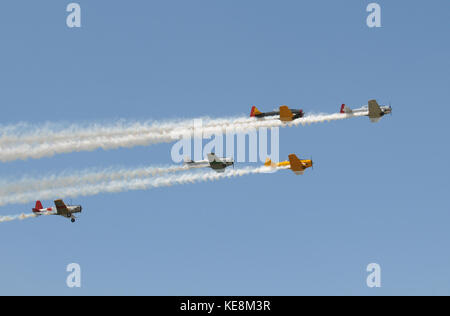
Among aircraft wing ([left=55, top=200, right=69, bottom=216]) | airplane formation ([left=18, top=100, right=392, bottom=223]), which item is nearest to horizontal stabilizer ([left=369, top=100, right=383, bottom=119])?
airplane formation ([left=18, top=100, right=392, bottom=223])

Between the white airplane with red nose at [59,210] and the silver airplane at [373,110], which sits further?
the silver airplane at [373,110]

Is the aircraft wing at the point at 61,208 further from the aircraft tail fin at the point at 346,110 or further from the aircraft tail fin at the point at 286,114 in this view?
the aircraft tail fin at the point at 346,110

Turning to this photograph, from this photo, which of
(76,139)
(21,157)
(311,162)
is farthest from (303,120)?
(21,157)

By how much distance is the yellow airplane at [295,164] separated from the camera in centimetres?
8031

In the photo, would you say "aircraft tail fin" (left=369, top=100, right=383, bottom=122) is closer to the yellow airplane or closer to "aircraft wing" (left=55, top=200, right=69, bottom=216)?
the yellow airplane

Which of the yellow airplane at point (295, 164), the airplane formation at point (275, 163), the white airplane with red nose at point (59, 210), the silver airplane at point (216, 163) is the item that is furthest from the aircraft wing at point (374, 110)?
the white airplane with red nose at point (59, 210)

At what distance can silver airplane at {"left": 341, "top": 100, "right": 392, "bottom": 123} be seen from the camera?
3196 inches

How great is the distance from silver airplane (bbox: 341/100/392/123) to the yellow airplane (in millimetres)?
6464

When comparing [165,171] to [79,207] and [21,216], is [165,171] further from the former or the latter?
[21,216]

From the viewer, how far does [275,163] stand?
268ft
